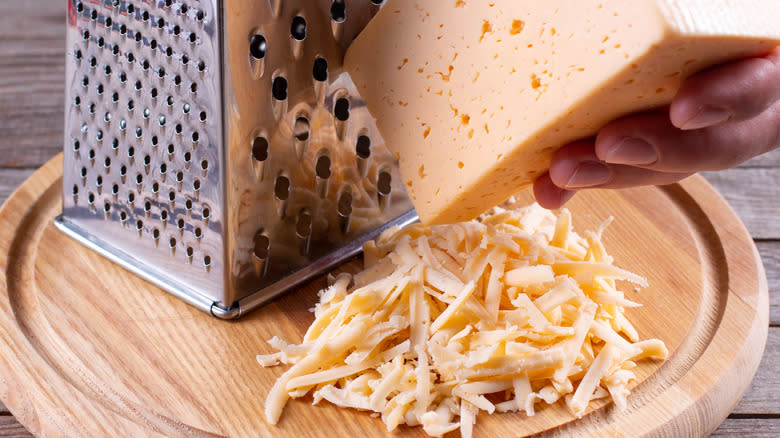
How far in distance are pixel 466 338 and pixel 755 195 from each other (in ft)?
4.24

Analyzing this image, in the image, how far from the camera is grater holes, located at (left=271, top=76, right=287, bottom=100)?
1598mm

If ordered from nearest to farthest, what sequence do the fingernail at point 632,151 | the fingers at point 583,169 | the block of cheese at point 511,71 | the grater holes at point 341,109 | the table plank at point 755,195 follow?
the block of cheese at point 511,71 < the fingernail at point 632,151 < the fingers at point 583,169 < the grater holes at point 341,109 < the table plank at point 755,195

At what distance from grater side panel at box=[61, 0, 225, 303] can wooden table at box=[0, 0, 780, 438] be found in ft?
1.48

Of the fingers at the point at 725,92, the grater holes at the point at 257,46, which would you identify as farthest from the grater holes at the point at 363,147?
the fingers at the point at 725,92

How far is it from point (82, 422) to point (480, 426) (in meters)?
0.71

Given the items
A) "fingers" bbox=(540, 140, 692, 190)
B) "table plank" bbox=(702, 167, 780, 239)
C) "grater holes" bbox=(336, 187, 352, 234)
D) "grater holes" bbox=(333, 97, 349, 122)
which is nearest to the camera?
"fingers" bbox=(540, 140, 692, 190)

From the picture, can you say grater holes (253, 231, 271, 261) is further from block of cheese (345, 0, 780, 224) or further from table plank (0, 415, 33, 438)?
table plank (0, 415, 33, 438)

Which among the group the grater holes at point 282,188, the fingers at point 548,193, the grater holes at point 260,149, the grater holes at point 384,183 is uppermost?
the grater holes at point 260,149

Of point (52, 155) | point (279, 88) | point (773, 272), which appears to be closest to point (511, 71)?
point (279, 88)

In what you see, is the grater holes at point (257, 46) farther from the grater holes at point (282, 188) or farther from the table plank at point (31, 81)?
the table plank at point (31, 81)

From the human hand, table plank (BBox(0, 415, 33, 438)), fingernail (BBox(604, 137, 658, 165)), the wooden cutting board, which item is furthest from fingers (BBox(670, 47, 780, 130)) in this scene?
table plank (BBox(0, 415, 33, 438))

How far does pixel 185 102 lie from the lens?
1583 millimetres

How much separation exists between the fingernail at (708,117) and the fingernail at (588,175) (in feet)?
0.84

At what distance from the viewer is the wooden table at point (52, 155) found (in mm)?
1688
